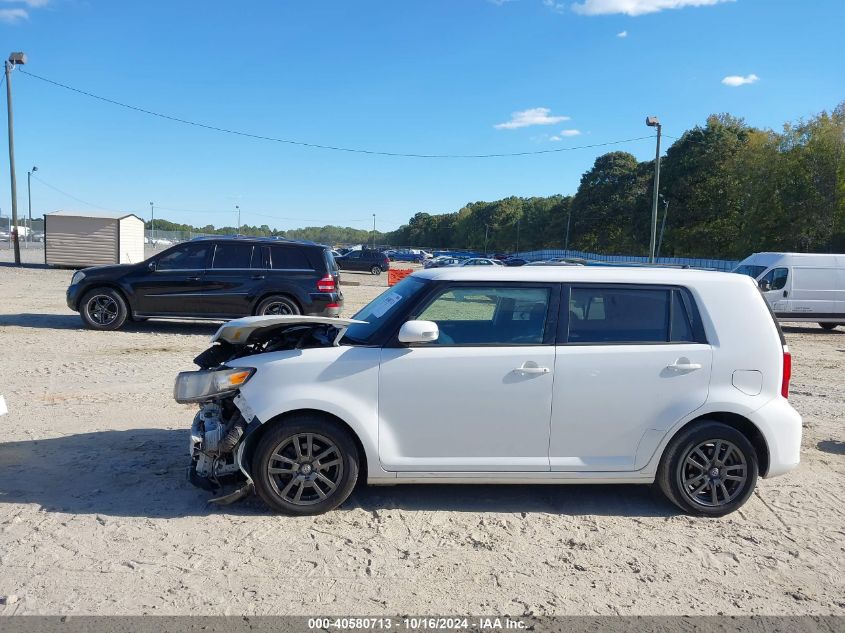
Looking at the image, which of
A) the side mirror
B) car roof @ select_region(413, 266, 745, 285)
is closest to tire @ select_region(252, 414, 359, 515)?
the side mirror

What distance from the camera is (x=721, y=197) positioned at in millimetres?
53531

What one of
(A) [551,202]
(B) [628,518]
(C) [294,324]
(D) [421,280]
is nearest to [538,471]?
(B) [628,518]

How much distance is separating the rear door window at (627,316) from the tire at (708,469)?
682 millimetres

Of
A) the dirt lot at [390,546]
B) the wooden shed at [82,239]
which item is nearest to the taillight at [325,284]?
the dirt lot at [390,546]

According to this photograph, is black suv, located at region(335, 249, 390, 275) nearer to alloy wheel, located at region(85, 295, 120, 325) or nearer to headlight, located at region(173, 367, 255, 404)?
alloy wheel, located at region(85, 295, 120, 325)

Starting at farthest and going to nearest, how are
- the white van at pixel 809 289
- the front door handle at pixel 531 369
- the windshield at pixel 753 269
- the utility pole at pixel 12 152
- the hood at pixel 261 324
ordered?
the utility pole at pixel 12 152 < the windshield at pixel 753 269 < the white van at pixel 809 289 < the hood at pixel 261 324 < the front door handle at pixel 531 369

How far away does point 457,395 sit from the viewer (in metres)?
4.44

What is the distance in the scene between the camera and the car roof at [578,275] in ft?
15.5

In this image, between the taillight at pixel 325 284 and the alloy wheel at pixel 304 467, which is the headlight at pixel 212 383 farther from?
the taillight at pixel 325 284

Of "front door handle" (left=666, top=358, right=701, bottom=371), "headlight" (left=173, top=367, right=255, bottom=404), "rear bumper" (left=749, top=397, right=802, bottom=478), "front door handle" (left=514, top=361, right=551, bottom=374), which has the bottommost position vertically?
"rear bumper" (left=749, top=397, right=802, bottom=478)

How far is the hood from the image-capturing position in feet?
15.0

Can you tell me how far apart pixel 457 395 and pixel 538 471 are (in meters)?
0.77

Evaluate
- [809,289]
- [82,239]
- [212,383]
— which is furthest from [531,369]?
[82,239]

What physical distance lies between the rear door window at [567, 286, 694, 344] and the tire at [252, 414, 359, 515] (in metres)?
1.74
